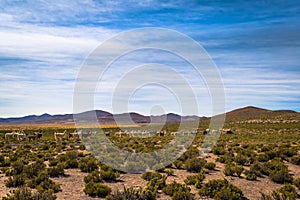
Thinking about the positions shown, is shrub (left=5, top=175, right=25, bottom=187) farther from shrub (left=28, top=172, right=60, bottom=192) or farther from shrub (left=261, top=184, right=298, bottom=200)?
shrub (left=261, top=184, right=298, bottom=200)

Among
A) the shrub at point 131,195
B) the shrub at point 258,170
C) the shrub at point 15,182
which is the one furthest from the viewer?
the shrub at point 258,170

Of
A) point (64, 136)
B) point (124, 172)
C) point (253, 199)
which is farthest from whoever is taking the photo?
point (64, 136)

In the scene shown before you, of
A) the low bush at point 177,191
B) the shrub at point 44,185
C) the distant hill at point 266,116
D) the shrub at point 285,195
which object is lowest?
the shrub at point 285,195

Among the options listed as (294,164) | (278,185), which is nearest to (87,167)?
(278,185)

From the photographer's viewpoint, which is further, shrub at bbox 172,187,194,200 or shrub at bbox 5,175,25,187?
shrub at bbox 5,175,25,187

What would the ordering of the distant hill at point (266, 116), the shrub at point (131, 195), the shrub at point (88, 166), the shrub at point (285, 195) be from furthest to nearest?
the distant hill at point (266, 116), the shrub at point (88, 166), the shrub at point (285, 195), the shrub at point (131, 195)

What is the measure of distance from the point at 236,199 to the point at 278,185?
416 centimetres

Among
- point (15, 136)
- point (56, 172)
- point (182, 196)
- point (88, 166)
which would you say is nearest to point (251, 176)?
point (182, 196)

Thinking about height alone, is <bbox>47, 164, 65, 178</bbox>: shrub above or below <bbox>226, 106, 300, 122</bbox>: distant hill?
below

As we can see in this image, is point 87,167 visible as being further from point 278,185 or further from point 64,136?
point 64,136

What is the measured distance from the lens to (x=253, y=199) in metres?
11.8

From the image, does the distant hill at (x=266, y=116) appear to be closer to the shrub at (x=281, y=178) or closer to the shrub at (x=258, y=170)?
the shrub at (x=258, y=170)

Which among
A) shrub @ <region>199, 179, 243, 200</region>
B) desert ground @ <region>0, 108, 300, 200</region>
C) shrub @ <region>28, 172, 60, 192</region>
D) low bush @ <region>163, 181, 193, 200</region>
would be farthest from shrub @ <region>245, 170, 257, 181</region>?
shrub @ <region>28, 172, 60, 192</region>

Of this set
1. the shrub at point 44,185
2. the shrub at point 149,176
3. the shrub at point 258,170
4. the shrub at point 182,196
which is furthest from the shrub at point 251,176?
the shrub at point 44,185
